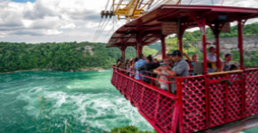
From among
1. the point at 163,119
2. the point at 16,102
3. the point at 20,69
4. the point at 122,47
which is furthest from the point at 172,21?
the point at 20,69

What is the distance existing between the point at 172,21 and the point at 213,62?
1770 mm

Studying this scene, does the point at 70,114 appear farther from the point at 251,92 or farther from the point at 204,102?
the point at 251,92

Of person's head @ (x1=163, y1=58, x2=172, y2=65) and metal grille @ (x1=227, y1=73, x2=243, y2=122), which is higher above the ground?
person's head @ (x1=163, y1=58, x2=172, y2=65)

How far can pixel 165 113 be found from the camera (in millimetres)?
4465

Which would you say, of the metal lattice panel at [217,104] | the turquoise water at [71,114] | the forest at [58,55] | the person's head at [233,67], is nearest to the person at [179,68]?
the metal lattice panel at [217,104]

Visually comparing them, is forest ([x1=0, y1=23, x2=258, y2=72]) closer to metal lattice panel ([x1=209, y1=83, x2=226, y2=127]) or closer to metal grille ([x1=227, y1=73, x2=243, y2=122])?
metal grille ([x1=227, y1=73, x2=243, y2=122])

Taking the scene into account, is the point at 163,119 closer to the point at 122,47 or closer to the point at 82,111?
the point at 122,47

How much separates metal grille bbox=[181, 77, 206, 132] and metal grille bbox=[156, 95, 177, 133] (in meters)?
0.36

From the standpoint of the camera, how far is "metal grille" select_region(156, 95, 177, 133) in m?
4.30

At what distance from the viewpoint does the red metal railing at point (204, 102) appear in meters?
4.01

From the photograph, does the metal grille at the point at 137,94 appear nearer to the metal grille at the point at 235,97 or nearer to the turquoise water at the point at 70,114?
the metal grille at the point at 235,97

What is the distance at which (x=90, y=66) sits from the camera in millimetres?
84375

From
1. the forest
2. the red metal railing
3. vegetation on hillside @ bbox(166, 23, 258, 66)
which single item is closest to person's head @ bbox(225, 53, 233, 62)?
the red metal railing

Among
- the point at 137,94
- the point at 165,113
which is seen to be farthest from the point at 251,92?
the point at 137,94
